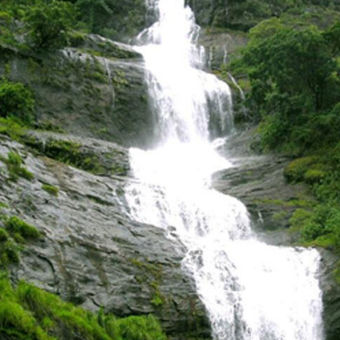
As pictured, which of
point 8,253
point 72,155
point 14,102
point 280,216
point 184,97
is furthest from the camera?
point 184,97

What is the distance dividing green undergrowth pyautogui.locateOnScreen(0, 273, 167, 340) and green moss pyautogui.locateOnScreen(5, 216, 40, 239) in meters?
2.17

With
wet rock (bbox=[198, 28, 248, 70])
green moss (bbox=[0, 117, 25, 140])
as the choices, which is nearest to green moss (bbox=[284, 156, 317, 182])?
green moss (bbox=[0, 117, 25, 140])

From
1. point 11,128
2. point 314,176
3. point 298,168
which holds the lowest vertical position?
point 314,176

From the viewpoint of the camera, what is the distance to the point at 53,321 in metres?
9.42

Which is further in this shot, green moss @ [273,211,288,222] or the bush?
the bush

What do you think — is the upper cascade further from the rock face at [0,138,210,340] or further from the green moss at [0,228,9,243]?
the green moss at [0,228,9,243]

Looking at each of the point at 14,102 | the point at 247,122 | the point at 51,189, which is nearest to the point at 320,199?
the point at 51,189

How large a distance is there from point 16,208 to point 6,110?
33.8ft

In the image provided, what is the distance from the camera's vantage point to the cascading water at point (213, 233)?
14273mm

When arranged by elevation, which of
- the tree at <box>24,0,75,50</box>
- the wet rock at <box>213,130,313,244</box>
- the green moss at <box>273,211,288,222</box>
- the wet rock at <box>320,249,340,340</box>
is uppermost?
the tree at <box>24,0,75,50</box>

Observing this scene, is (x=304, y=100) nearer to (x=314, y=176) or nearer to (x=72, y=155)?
(x=314, y=176)

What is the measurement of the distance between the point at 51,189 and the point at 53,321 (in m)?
6.54

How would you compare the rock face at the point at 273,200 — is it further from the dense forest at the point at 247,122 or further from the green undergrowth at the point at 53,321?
the green undergrowth at the point at 53,321

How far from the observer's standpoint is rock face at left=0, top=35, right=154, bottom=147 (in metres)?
25.1
